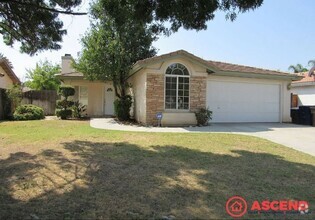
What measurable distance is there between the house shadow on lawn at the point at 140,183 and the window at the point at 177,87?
659cm

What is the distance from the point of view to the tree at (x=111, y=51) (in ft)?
53.4

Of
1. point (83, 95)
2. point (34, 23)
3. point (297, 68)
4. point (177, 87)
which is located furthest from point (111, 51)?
point (297, 68)

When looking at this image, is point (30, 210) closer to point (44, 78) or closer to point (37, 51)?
point (37, 51)

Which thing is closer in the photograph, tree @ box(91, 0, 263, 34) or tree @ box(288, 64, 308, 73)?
tree @ box(91, 0, 263, 34)

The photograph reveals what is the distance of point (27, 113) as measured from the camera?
1750 centimetres

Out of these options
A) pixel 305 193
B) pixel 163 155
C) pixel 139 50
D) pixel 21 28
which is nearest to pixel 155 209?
pixel 305 193

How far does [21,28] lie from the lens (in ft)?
31.2

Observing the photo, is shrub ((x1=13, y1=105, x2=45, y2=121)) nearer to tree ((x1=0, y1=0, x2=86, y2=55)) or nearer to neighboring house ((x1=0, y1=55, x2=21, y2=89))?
tree ((x1=0, y1=0, x2=86, y2=55))

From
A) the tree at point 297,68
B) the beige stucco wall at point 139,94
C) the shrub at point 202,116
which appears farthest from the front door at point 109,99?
the tree at point 297,68

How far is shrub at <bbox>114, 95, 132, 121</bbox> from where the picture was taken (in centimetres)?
1691

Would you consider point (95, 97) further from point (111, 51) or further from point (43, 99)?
point (111, 51)

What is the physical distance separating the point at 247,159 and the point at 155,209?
3.97 metres

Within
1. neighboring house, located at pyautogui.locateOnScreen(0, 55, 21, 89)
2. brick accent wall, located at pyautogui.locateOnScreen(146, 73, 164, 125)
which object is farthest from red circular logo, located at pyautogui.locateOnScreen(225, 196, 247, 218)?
neighboring house, located at pyautogui.locateOnScreen(0, 55, 21, 89)

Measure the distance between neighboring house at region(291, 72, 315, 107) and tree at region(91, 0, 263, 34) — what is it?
59.4 feet
